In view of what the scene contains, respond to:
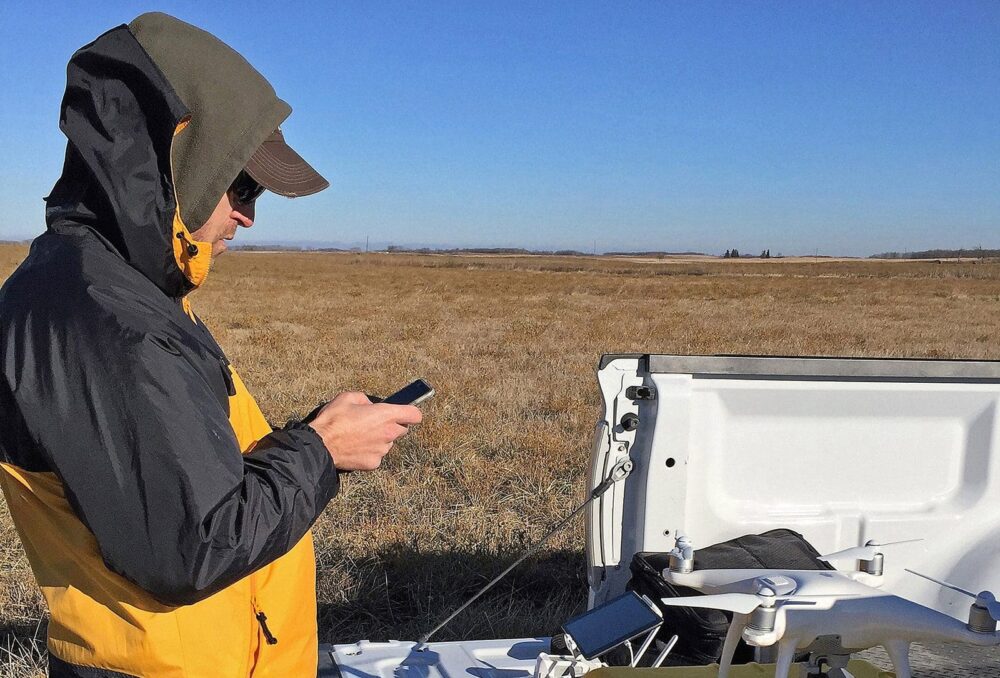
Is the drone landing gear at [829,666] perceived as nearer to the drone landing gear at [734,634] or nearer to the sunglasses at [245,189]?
the drone landing gear at [734,634]

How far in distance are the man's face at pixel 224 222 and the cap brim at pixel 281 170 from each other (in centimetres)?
8

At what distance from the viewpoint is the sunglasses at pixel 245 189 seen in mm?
1640

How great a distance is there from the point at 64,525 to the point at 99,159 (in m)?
0.58

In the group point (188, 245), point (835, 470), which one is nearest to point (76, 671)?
point (188, 245)

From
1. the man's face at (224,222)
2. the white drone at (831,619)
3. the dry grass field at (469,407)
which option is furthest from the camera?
the dry grass field at (469,407)

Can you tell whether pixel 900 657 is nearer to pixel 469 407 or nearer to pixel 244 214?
pixel 244 214

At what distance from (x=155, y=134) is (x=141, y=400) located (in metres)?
0.44

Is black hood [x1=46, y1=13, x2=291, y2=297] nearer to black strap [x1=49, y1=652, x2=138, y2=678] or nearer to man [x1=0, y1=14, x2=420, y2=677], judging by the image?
man [x1=0, y1=14, x2=420, y2=677]

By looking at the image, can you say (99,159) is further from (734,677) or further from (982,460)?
(982,460)

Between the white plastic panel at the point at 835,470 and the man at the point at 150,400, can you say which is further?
the white plastic panel at the point at 835,470

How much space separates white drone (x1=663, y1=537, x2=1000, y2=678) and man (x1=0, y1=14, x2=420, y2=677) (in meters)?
0.70

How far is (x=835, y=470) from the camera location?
2.87 metres

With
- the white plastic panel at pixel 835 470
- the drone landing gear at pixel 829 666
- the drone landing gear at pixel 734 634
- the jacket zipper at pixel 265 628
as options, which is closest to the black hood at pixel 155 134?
the jacket zipper at pixel 265 628

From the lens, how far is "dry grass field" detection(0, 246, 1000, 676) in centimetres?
442
